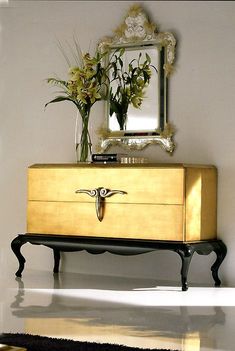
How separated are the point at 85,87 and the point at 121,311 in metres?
1.82

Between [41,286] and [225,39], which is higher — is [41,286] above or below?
below

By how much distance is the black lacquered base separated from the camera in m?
4.11

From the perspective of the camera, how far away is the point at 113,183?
14.3 ft

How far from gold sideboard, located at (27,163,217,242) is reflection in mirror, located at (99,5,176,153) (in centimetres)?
46

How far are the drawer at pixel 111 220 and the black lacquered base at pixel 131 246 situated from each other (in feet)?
0.11

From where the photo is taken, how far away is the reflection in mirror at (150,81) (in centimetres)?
A: 466

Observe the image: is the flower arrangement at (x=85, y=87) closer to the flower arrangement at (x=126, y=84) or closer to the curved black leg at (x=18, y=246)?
the flower arrangement at (x=126, y=84)

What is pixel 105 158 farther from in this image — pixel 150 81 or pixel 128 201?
pixel 150 81

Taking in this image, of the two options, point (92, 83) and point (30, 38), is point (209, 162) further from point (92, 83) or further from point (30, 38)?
point (30, 38)

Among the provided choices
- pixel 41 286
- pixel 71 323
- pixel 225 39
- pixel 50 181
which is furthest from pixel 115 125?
pixel 71 323

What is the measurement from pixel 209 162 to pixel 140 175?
1.82ft

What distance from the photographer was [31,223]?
4672 mm

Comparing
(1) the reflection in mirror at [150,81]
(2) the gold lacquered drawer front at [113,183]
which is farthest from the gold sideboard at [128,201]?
(1) the reflection in mirror at [150,81]

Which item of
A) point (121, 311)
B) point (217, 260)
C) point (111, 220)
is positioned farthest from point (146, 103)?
point (121, 311)
